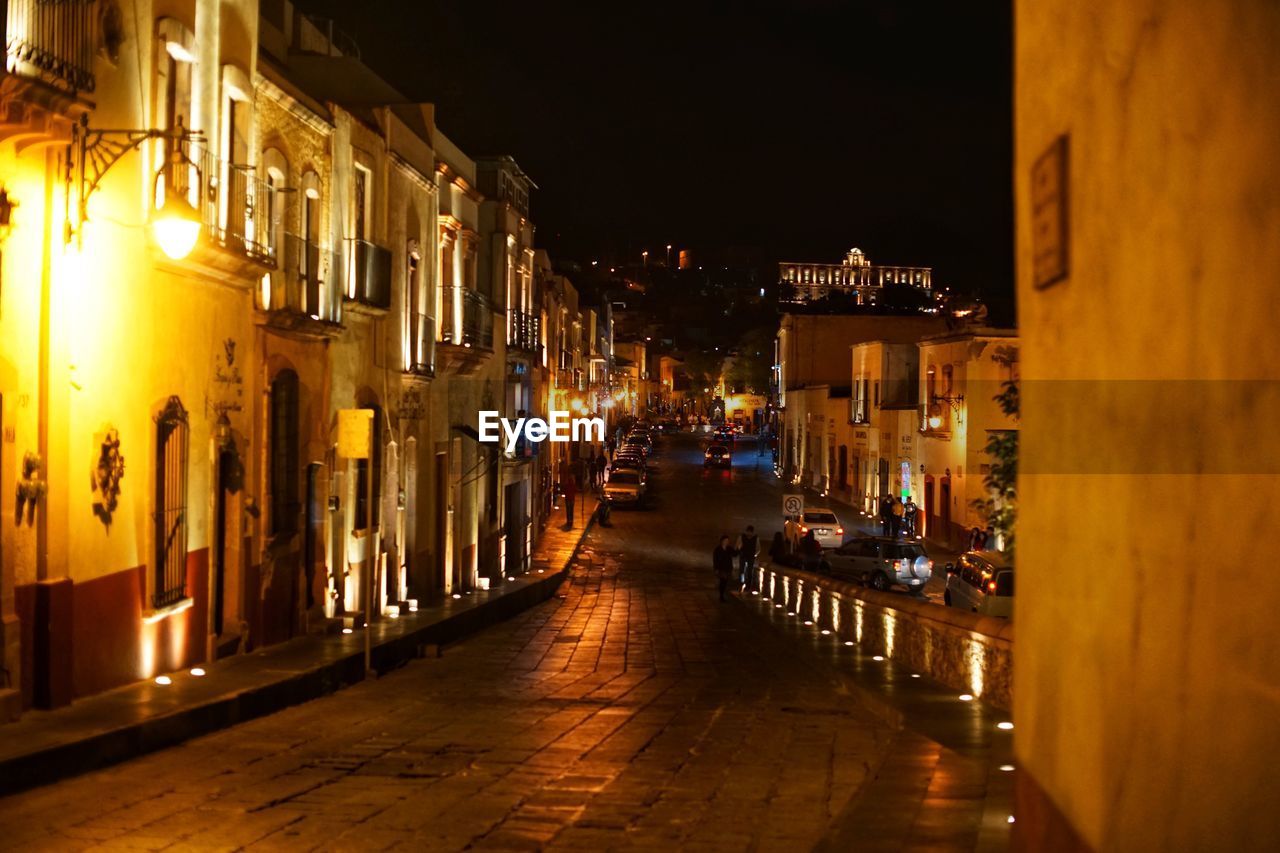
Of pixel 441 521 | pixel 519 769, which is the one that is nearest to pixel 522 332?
pixel 441 521

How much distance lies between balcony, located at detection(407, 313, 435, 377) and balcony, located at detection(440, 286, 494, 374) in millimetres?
519

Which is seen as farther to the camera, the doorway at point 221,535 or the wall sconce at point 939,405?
the wall sconce at point 939,405

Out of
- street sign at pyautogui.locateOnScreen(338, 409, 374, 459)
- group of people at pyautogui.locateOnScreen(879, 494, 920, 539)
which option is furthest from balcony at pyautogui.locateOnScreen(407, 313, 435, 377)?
group of people at pyautogui.locateOnScreen(879, 494, 920, 539)

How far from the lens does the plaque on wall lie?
4.32 m

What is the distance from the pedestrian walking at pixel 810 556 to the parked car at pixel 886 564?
29.1 inches

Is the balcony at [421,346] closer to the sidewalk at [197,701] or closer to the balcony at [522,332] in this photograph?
the sidewalk at [197,701]

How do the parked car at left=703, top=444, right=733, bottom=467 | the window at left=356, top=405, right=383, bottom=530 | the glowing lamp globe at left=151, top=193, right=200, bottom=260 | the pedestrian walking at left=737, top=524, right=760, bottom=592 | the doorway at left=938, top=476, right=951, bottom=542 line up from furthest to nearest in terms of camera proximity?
the parked car at left=703, top=444, right=733, bottom=467 < the doorway at left=938, top=476, right=951, bottom=542 < the pedestrian walking at left=737, top=524, right=760, bottom=592 < the window at left=356, top=405, right=383, bottom=530 < the glowing lamp globe at left=151, top=193, right=200, bottom=260

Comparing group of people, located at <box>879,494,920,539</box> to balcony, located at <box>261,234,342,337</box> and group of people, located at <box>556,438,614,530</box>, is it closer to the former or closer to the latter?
group of people, located at <box>556,438,614,530</box>

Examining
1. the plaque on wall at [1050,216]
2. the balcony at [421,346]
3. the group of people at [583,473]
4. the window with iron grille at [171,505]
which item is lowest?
the group of people at [583,473]

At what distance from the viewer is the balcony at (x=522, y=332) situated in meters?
35.7

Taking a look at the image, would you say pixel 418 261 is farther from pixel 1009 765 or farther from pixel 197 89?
pixel 1009 765

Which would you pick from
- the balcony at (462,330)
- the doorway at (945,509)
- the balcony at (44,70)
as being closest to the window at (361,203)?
the balcony at (462,330)

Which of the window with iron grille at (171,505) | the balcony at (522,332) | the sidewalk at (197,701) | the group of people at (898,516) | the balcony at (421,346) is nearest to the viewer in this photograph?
the sidewalk at (197,701)

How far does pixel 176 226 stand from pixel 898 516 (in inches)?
1514
